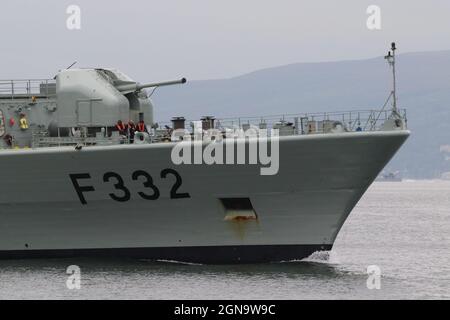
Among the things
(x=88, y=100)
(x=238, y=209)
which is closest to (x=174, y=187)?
(x=238, y=209)

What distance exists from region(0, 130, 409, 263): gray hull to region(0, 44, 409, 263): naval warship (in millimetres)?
30

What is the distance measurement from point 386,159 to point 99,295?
29.6ft

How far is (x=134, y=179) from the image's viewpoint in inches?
1198

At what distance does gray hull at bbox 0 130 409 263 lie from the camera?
29688mm

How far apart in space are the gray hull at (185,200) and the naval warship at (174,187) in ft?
0.10

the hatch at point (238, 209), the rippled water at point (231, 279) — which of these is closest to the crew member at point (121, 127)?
the hatch at point (238, 209)

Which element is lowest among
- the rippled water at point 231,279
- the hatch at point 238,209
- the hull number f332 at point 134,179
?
the rippled water at point 231,279

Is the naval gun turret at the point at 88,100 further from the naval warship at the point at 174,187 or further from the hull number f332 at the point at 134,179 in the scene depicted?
the hull number f332 at the point at 134,179

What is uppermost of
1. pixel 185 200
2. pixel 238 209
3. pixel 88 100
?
pixel 88 100

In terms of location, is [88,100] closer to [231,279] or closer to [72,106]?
[72,106]

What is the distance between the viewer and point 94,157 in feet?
100

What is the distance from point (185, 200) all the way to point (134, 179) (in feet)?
5.21

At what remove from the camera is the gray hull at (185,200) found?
29.7 metres

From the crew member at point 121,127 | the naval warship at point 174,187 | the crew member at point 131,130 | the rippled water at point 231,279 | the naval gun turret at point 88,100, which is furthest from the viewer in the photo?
the naval gun turret at point 88,100
